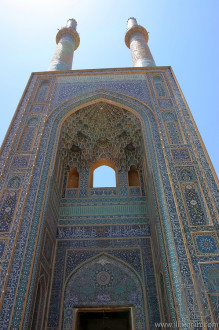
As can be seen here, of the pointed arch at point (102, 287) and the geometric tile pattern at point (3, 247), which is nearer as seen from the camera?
the geometric tile pattern at point (3, 247)

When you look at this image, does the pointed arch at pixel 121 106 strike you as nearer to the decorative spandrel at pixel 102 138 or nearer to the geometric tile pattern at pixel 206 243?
the decorative spandrel at pixel 102 138

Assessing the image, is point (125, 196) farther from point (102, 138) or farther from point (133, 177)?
point (102, 138)

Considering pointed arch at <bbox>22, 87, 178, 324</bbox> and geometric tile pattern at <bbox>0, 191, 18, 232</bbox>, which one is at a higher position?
pointed arch at <bbox>22, 87, 178, 324</bbox>

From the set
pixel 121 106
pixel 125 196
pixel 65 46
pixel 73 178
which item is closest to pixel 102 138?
pixel 121 106

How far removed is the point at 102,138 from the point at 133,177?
55.6 inches

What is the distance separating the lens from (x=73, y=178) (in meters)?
7.62

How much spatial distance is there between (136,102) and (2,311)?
552 centimetres

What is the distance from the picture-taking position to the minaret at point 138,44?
10039 mm

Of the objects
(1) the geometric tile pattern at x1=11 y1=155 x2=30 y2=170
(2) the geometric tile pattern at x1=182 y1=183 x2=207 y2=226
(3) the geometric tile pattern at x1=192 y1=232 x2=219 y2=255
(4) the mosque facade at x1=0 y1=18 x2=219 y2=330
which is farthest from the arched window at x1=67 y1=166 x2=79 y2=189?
(3) the geometric tile pattern at x1=192 y1=232 x2=219 y2=255

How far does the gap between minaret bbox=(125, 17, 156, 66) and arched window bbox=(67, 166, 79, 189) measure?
4571 millimetres

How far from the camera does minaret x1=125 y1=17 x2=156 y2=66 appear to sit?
395 inches

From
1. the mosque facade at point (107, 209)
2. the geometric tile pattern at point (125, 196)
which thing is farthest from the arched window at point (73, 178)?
the geometric tile pattern at point (125, 196)

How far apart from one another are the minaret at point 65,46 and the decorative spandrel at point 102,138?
9.07 feet

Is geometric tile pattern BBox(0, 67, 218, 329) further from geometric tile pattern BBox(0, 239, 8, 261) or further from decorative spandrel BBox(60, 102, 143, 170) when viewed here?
decorative spandrel BBox(60, 102, 143, 170)
